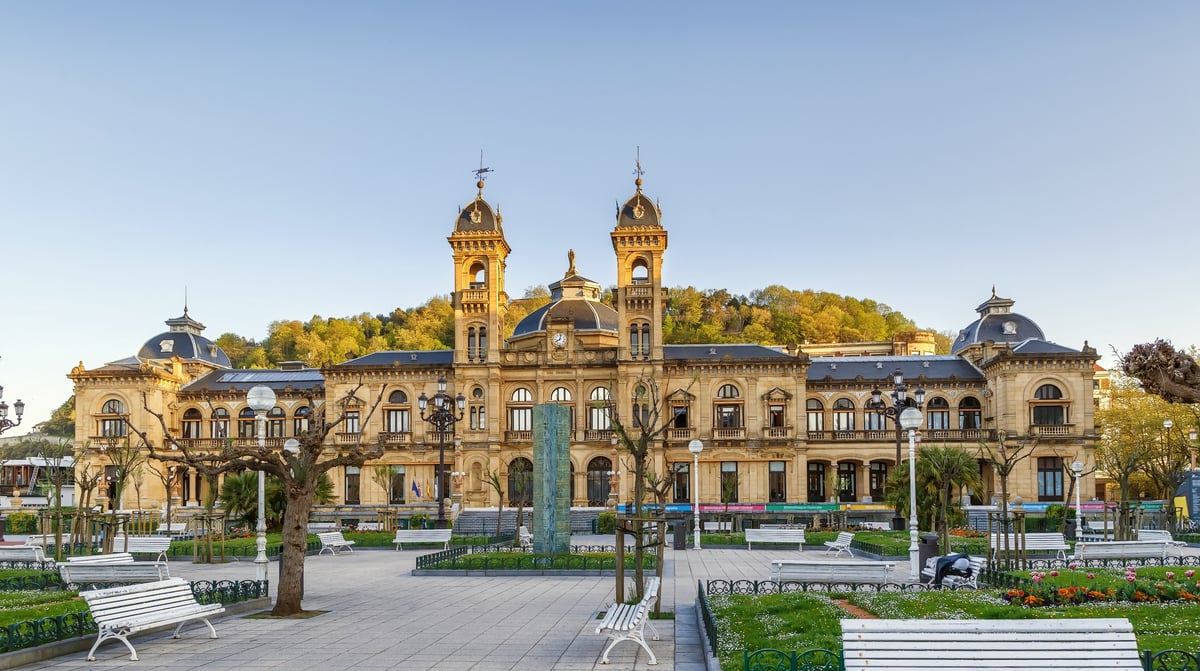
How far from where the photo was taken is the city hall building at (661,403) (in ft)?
201

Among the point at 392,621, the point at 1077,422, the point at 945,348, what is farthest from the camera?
the point at 945,348

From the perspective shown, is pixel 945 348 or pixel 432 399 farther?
pixel 945 348

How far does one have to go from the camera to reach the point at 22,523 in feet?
179

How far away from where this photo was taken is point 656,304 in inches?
2467

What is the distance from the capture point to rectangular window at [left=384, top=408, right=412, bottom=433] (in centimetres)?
6569

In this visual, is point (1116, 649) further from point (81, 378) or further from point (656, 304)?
point (81, 378)

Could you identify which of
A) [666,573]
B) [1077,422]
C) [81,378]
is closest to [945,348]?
[1077,422]

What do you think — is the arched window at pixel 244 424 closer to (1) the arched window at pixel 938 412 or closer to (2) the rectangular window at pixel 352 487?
(2) the rectangular window at pixel 352 487

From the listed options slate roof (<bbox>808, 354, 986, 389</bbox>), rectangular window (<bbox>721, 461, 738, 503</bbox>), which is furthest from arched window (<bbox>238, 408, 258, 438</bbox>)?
slate roof (<bbox>808, 354, 986, 389</bbox>)

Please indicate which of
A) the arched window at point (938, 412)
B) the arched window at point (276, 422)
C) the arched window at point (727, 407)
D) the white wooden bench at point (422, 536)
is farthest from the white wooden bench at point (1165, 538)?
the arched window at point (276, 422)

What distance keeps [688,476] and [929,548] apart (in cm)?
4026

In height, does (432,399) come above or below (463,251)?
below

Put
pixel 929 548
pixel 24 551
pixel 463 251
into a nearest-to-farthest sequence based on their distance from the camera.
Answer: pixel 929 548 < pixel 24 551 < pixel 463 251

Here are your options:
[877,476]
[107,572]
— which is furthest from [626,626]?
[877,476]
